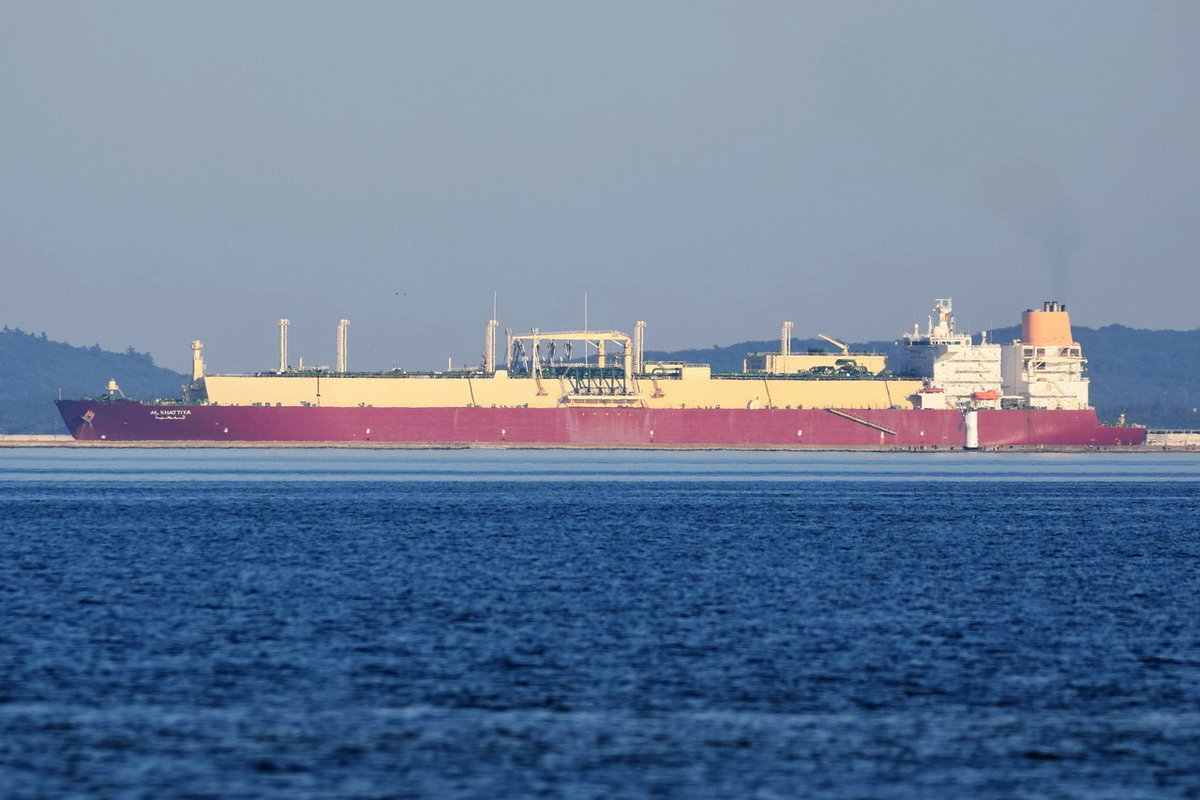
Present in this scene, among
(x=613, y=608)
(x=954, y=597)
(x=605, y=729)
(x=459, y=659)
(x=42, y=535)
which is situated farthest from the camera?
(x=42, y=535)

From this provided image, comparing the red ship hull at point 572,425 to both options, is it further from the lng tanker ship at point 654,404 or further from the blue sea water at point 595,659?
the blue sea water at point 595,659

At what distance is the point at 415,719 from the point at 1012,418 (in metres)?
88.8

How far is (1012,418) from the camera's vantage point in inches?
3959

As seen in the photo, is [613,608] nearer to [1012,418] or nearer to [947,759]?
[947,759]

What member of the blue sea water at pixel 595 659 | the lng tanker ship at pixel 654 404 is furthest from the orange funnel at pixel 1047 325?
the blue sea water at pixel 595 659

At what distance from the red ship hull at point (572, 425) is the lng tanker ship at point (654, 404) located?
86mm

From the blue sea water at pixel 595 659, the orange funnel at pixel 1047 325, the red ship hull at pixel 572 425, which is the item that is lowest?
the blue sea water at pixel 595 659

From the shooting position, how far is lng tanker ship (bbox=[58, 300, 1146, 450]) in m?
94.9

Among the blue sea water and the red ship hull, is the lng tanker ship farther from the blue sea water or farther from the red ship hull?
the blue sea water

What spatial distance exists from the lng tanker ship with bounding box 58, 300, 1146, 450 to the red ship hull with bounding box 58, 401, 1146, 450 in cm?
9

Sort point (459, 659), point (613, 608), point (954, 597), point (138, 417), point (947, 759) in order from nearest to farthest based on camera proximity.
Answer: point (947, 759)
point (459, 659)
point (613, 608)
point (954, 597)
point (138, 417)

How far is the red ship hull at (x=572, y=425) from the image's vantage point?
3701 inches

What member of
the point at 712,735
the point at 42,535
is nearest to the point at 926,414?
the point at 42,535

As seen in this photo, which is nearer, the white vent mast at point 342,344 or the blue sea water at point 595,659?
the blue sea water at point 595,659
